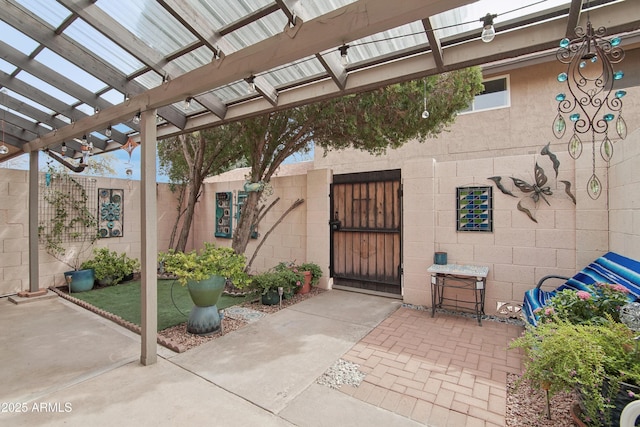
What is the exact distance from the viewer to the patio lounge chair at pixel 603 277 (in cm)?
240

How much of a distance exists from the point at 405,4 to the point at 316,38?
549 millimetres

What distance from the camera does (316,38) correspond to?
185cm

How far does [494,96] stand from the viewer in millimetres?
6629

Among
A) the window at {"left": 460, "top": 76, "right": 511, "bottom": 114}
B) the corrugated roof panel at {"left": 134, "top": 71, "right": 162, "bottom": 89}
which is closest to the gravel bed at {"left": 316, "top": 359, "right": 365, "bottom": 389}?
the corrugated roof panel at {"left": 134, "top": 71, "right": 162, "bottom": 89}

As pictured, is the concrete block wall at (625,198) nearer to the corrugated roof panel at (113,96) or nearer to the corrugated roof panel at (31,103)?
the corrugated roof panel at (113,96)

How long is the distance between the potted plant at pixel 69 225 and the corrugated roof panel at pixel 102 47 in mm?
3675

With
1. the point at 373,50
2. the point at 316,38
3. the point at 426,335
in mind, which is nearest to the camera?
the point at 316,38

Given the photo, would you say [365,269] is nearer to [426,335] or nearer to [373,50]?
[426,335]

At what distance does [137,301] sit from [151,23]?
155 inches

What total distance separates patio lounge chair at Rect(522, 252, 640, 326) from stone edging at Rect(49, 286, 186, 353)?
10.8 feet

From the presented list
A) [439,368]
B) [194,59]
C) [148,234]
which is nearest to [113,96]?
[194,59]

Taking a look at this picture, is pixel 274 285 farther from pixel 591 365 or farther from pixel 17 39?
pixel 17 39

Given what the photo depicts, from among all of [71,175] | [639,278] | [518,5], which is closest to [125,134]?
[71,175]

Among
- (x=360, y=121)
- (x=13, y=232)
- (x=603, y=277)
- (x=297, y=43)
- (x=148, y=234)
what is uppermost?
(x=360, y=121)
